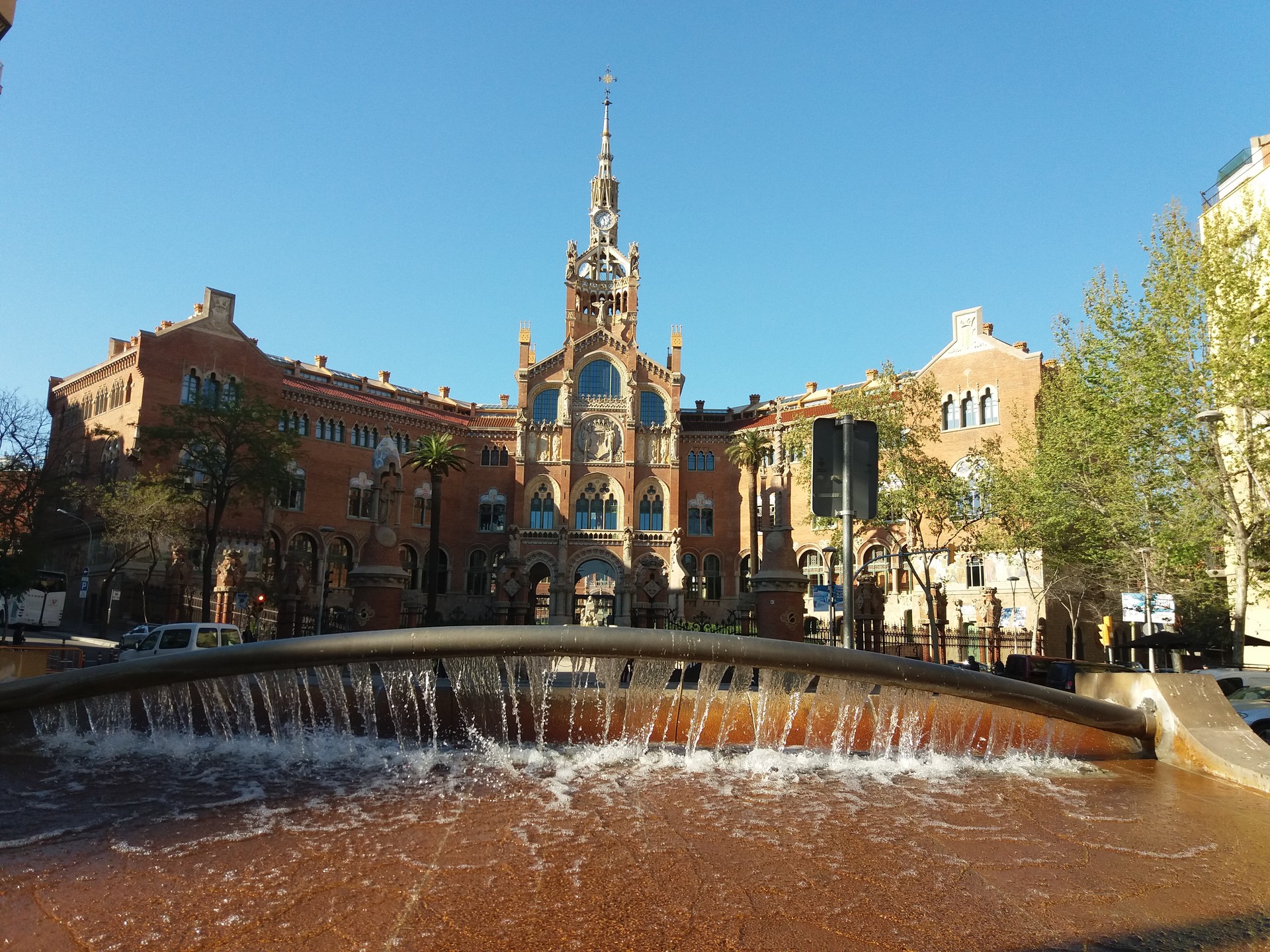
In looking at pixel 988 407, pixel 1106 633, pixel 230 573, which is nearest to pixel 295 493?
pixel 230 573

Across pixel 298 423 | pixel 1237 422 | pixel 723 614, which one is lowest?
pixel 723 614

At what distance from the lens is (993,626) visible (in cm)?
2584

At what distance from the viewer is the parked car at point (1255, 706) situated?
468 inches

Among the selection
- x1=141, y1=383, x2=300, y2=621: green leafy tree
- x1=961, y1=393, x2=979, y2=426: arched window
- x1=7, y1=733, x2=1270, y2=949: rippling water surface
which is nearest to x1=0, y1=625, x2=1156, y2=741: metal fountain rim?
x1=7, y1=733, x2=1270, y2=949: rippling water surface

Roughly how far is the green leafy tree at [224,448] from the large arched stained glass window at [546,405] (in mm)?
17881

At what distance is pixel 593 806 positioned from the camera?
4.54m

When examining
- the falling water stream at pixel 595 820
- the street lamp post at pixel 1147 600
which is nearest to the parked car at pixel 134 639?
the falling water stream at pixel 595 820

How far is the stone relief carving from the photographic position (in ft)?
170

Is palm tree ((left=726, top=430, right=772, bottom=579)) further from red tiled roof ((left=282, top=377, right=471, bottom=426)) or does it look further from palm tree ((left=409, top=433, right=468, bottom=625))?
red tiled roof ((left=282, top=377, right=471, bottom=426))

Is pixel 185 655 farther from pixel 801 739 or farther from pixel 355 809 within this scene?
pixel 801 739

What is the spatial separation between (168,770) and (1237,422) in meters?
25.8

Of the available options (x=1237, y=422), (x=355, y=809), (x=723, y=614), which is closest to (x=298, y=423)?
(x=723, y=614)

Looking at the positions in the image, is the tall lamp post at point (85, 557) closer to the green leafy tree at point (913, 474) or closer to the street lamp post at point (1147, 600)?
the green leafy tree at point (913, 474)

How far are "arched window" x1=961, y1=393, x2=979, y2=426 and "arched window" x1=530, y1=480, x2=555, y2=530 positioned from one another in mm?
23972
